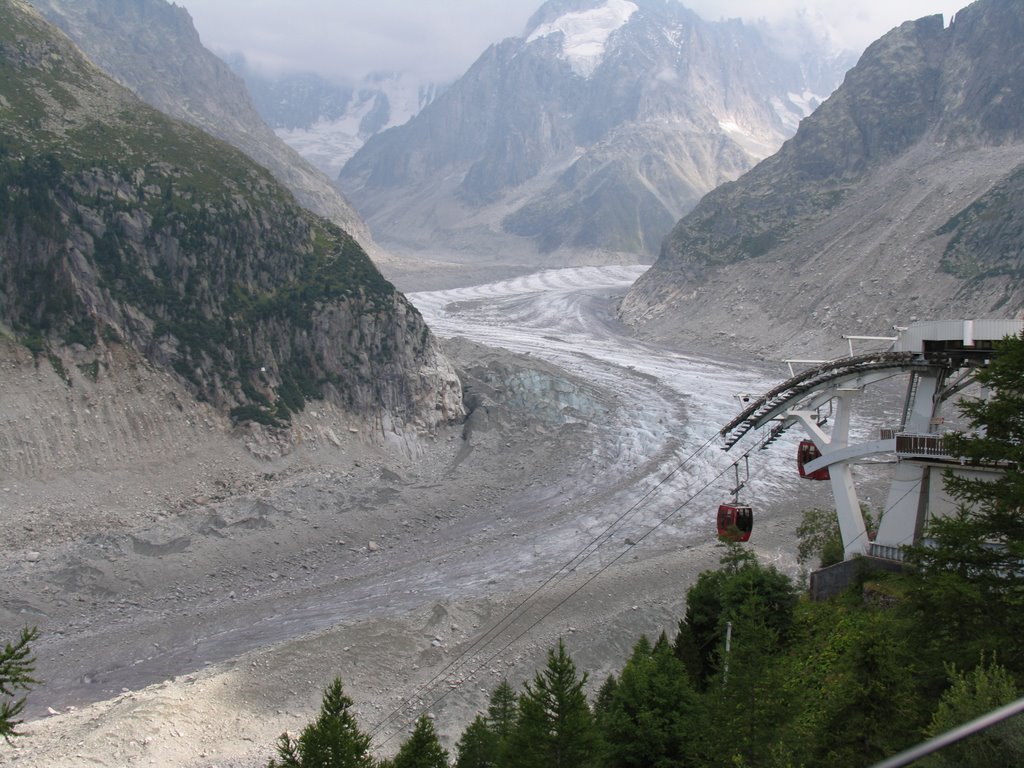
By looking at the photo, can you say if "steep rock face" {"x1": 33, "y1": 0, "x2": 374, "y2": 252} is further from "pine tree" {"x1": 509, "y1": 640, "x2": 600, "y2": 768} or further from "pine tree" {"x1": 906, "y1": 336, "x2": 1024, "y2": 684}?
"pine tree" {"x1": 906, "y1": 336, "x2": 1024, "y2": 684}

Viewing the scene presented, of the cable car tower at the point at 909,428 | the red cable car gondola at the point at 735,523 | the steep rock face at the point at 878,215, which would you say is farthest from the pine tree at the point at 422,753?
the steep rock face at the point at 878,215

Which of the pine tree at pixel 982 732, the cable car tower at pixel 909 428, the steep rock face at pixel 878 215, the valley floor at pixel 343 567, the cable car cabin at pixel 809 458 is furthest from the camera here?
the steep rock face at pixel 878 215

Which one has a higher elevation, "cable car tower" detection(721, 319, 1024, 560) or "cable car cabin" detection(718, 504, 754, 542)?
"cable car tower" detection(721, 319, 1024, 560)

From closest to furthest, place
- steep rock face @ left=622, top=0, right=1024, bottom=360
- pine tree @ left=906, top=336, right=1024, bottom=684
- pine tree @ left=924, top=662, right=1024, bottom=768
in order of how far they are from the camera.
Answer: pine tree @ left=924, top=662, right=1024, bottom=768
pine tree @ left=906, top=336, right=1024, bottom=684
steep rock face @ left=622, top=0, right=1024, bottom=360

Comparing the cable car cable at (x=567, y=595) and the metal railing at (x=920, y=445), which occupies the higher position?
the metal railing at (x=920, y=445)

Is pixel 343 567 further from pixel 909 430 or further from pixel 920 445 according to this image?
pixel 920 445

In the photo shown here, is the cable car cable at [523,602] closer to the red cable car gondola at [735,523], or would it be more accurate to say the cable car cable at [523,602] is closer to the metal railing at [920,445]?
the red cable car gondola at [735,523]

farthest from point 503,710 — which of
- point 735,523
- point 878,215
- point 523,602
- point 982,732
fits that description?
point 878,215

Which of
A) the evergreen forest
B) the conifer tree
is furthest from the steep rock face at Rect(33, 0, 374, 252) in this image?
the evergreen forest
